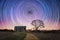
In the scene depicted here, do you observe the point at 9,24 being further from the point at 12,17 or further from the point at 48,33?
the point at 48,33

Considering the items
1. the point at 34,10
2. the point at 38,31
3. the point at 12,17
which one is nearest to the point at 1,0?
the point at 12,17

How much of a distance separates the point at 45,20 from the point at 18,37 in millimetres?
758

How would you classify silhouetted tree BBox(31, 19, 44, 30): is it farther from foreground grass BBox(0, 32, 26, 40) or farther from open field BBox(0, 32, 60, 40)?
foreground grass BBox(0, 32, 26, 40)

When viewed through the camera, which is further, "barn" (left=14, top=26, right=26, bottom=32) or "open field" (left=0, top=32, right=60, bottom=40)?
"barn" (left=14, top=26, right=26, bottom=32)

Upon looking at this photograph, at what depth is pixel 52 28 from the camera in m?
3.99

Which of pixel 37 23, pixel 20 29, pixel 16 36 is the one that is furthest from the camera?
pixel 37 23

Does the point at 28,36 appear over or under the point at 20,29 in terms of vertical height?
under

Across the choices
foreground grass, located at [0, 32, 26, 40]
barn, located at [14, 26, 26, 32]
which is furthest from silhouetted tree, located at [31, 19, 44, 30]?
foreground grass, located at [0, 32, 26, 40]

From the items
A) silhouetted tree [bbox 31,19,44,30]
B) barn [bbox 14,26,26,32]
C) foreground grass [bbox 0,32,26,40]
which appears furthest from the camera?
silhouetted tree [bbox 31,19,44,30]

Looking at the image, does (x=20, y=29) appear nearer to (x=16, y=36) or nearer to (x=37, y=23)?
(x=16, y=36)

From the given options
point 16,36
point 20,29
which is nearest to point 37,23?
point 20,29

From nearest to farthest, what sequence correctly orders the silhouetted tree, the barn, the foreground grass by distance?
the foreground grass < the barn < the silhouetted tree

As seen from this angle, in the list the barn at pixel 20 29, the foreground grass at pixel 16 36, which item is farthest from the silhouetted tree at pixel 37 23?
the foreground grass at pixel 16 36

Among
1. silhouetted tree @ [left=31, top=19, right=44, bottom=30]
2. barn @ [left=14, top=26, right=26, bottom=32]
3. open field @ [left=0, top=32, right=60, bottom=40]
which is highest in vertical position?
silhouetted tree @ [left=31, top=19, right=44, bottom=30]
